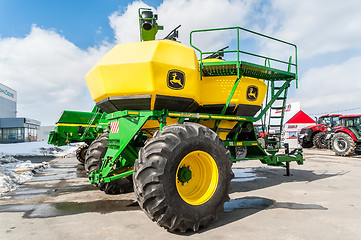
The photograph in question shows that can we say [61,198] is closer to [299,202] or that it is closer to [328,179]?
[299,202]

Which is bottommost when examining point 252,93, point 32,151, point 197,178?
point 32,151

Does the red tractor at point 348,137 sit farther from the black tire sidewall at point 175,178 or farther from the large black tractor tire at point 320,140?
the black tire sidewall at point 175,178

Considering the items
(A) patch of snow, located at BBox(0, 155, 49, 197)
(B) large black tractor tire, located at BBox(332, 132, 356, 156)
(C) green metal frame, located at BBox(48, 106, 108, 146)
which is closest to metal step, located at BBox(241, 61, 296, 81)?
(A) patch of snow, located at BBox(0, 155, 49, 197)

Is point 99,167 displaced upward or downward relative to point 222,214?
upward

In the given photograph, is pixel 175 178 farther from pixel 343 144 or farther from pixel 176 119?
pixel 343 144

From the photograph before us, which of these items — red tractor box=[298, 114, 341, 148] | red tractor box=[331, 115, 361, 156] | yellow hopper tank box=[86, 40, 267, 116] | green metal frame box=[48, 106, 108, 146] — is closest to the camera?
yellow hopper tank box=[86, 40, 267, 116]

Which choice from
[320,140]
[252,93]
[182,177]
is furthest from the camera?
[320,140]

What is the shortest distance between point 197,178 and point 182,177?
417 mm

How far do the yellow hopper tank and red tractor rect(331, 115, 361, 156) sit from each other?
13401 mm

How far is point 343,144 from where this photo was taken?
1508cm

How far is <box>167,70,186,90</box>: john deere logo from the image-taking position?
179 inches

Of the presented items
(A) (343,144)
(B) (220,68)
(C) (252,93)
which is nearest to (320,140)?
(A) (343,144)

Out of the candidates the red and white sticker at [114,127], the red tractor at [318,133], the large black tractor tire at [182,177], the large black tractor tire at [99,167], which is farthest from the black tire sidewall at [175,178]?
the red tractor at [318,133]

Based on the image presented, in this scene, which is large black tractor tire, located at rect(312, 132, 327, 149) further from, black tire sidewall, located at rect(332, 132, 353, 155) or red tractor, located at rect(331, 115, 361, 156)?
black tire sidewall, located at rect(332, 132, 353, 155)
